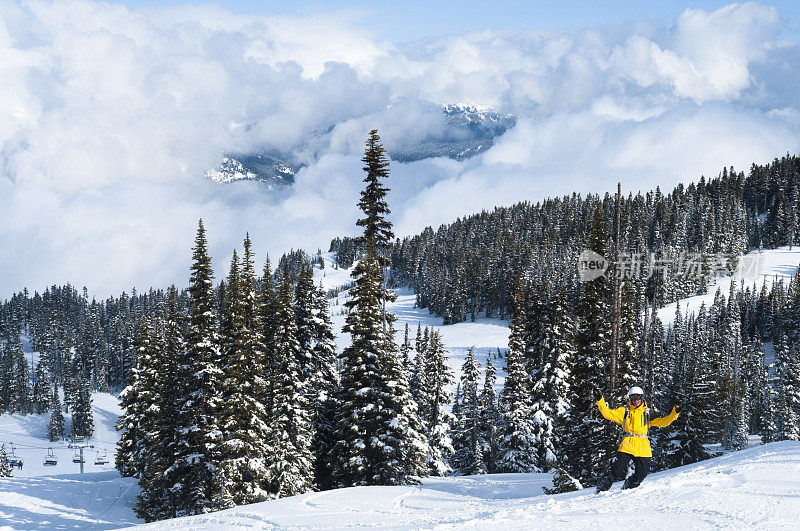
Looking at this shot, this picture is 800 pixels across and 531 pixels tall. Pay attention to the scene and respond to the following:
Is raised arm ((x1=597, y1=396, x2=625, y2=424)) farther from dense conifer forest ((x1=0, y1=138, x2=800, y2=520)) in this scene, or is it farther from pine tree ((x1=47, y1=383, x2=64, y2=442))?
pine tree ((x1=47, y1=383, x2=64, y2=442))

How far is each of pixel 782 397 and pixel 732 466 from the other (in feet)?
243

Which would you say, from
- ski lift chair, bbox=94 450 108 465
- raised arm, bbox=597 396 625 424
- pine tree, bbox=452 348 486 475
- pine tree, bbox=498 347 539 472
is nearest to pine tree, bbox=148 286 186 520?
pine tree, bbox=498 347 539 472

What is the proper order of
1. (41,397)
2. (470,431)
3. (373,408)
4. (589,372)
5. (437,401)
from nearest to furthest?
1. (373,408)
2. (589,372)
3. (437,401)
4. (470,431)
5. (41,397)

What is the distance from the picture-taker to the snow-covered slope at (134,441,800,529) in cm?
1052

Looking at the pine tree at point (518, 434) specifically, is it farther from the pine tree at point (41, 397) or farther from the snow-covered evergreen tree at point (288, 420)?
the pine tree at point (41, 397)

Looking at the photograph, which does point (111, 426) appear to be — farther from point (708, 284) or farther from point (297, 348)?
point (708, 284)

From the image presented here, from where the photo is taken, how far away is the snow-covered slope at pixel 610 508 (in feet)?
34.5

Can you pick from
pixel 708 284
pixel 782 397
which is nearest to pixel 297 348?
pixel 782 397

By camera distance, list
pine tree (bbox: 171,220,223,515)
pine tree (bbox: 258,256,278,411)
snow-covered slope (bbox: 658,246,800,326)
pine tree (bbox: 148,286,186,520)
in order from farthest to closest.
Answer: snow-covered slope (bbox: 658,246,800,326), pine tree (bbox: 258,256,278,411), pine tree (bbox: 148,286,186,520), pine tree (bbox: 171,220,223,515)

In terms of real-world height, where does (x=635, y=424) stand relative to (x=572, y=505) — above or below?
above

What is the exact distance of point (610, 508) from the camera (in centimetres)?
1166

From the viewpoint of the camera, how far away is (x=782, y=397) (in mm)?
75250

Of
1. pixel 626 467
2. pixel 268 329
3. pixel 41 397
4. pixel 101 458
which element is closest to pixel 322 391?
pixel 268 329

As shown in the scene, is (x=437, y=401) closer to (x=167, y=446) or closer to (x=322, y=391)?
(x=322, y=391)
